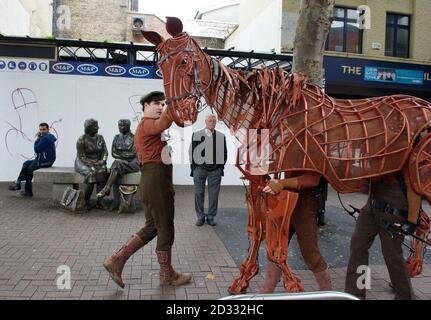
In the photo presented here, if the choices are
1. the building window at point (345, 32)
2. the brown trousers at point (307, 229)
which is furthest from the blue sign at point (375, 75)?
the brown trousers at point (307, 229)

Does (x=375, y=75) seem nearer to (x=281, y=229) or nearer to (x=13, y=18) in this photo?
(x=281, y=229)

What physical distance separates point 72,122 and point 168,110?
900cm

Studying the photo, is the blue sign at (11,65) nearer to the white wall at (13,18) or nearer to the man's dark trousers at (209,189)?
the white wall at (13,18)

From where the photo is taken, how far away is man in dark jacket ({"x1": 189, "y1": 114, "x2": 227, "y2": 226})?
7.24 metres

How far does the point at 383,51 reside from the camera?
1437cm

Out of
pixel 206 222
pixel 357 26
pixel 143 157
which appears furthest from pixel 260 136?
pixel 357 26

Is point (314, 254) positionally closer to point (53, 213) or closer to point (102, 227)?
point (102, 227)

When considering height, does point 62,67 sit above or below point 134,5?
below

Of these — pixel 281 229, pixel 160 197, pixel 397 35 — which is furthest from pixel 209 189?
pixel 397 35

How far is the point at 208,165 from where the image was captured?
737 cm

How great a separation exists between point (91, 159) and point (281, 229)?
19.9ft

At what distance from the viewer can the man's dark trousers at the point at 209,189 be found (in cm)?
725

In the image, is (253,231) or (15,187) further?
(15,187)

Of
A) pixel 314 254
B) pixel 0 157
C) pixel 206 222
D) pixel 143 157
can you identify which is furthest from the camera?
pixel 0 157
